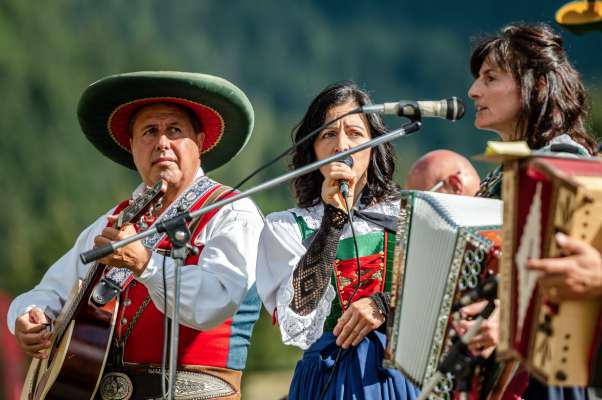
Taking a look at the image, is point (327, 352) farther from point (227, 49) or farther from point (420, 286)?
point (227, 49)

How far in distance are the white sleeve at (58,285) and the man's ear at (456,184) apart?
5.41 ft

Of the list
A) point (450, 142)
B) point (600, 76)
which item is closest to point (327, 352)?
point (600, 76)

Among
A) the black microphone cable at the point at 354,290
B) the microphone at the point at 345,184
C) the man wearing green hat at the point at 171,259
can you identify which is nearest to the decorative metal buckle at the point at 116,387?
the man wearing green hat at the point at 171,259

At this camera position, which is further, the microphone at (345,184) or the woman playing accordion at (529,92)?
the microphone at (345,184)

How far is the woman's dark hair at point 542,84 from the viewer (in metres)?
3.09

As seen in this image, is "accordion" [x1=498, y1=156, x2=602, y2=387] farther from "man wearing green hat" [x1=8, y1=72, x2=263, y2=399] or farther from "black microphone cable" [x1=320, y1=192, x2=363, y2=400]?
"man wearing green hat" [x1=8, y1=72, x2=263, y2=399]

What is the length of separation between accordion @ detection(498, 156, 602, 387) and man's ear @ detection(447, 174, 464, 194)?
88.0 inches

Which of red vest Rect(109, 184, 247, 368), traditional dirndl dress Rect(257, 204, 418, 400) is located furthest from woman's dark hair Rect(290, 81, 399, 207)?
red vest Rect(109, 184, 247, 368)

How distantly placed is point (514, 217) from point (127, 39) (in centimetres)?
1674

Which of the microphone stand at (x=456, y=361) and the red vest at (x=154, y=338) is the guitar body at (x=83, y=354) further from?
the microphone stand at (x=456, y=361)

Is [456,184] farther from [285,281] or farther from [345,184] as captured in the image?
[285,281]

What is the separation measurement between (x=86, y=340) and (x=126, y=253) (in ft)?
1.50

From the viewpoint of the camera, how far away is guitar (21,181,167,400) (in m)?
3.40

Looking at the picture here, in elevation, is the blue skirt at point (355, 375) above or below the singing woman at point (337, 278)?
below
